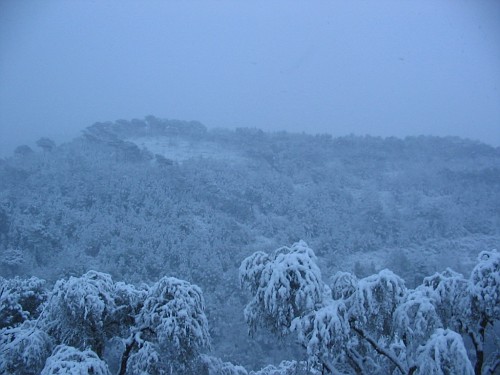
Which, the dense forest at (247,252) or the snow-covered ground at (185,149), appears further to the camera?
the snow-covered ground at (185,149)

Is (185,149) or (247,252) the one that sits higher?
(185,149)

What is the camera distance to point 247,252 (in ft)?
81.8

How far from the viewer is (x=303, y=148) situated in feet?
148

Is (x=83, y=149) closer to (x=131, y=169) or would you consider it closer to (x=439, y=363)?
(x=131, y=169)

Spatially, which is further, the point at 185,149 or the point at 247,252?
the point at 185,149

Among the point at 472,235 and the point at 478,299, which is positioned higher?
the point at 478,299

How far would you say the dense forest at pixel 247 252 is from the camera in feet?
17.5

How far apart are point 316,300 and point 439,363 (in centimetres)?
164

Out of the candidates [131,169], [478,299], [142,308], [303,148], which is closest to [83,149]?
[131,169]

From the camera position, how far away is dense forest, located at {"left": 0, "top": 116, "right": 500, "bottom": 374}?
5324 mm

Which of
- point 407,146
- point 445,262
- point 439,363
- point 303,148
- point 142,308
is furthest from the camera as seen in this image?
point 407,146

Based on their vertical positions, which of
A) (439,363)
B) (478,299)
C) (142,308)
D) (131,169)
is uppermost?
(478,299)

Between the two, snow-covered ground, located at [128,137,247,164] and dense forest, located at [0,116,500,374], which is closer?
dense forest, located at [0,116,500,374]

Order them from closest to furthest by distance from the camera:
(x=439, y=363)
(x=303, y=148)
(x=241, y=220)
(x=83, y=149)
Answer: (x=439, y=363) → (x=241, y=220) → (x=83, y=149) → (x=303, y=148)
